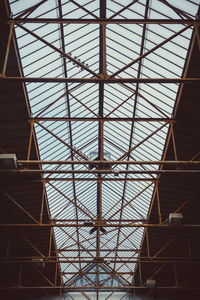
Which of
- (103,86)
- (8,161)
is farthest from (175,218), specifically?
(8,161)

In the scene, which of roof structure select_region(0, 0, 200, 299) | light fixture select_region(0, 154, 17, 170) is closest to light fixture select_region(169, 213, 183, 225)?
roof structure select_region(0, 0, 200, 299)

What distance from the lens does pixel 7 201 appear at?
22375 millimetres

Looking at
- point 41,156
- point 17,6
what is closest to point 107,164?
point 41,156

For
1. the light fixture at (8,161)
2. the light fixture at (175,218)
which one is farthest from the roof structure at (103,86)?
the light fixture at (175,218)

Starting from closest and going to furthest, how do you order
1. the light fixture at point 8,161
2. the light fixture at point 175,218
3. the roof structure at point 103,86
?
1. the roof structure at point 103,86
2. the light fixture at point 8,161
3. the light fixture at point 175,218

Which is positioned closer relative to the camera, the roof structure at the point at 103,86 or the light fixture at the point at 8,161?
the roof structure at the point at 103,86

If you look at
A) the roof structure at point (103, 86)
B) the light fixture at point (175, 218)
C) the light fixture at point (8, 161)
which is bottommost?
the light fixture at point (175, 218)

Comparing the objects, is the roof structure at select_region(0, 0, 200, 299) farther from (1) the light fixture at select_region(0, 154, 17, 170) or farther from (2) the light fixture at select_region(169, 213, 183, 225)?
(2) the light fixture at select_region(169, 213, 183, 225)

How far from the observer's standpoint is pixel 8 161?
14.7m

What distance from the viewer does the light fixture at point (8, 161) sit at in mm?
14561

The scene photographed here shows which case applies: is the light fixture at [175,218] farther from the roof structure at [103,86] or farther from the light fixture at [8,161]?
the light fixture at [8,161]

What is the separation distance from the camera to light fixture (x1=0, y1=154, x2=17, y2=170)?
47.8ft

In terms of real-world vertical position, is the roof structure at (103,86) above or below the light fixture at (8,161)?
above

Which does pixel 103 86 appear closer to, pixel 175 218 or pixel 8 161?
pixel 8 161
